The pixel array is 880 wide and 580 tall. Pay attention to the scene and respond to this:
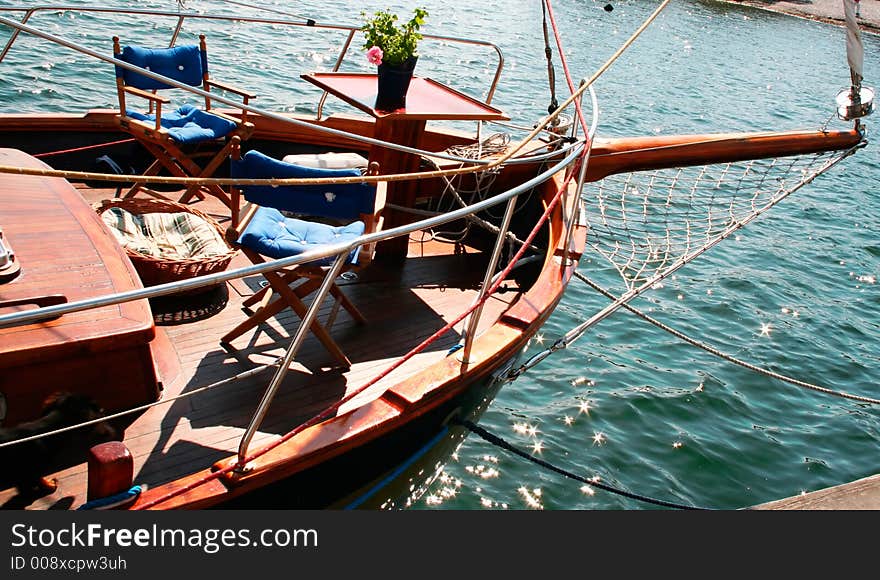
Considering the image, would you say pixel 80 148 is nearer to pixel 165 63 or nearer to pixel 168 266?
pixel 165 63

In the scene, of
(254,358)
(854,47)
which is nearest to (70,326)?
(254,358)

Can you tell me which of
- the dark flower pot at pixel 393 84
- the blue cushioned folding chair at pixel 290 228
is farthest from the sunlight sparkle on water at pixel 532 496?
the dark flower pot at pixel 393 84

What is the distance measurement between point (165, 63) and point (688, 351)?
5059 mm

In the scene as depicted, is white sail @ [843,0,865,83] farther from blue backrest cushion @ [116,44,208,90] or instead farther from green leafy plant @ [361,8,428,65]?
blue backrest cushion @ [116,44,208,90]

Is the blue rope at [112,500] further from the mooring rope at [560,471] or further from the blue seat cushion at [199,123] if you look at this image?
the blue seat cushion at [199,123]

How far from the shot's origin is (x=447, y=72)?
16188 mm

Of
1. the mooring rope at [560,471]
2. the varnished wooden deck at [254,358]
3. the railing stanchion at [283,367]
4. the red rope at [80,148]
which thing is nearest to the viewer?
the railing stanchion at [283,367]

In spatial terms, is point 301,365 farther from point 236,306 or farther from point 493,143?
point 493,143

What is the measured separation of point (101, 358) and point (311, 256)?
915 mm

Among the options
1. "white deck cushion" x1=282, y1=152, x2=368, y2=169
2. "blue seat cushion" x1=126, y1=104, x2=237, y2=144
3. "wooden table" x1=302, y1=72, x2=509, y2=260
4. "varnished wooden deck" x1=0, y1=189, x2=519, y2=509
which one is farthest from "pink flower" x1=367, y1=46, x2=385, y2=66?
"blue seat cushion" x1=126, y1=104, x2=237, y2=144

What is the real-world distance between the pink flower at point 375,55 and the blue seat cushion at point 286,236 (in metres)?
0.92

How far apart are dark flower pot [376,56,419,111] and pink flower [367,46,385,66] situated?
4 cm

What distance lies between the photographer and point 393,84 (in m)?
4.32

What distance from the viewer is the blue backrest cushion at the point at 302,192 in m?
3.56
